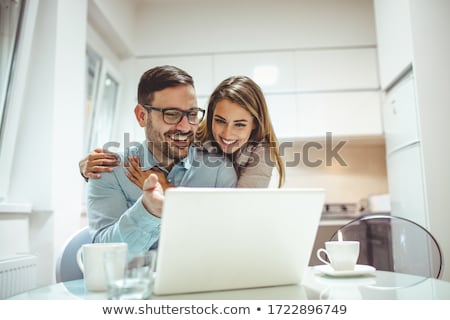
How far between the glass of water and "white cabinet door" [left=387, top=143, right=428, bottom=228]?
5.70 feet

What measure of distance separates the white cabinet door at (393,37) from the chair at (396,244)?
97cm

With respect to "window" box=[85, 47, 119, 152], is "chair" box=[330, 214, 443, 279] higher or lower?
lower

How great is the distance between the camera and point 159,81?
1.31 meters

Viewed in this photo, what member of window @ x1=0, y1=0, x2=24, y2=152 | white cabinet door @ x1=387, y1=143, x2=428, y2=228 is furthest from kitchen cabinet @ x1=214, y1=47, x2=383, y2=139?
window @ x1=0, y1=0, x2=24, y2=152

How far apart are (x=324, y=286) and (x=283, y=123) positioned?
86.2 inches

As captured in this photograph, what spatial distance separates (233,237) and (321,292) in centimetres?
19

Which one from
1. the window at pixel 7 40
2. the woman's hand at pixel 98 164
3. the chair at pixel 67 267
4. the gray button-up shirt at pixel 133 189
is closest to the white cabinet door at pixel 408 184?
the gray button-up shirt at pixel 133 189

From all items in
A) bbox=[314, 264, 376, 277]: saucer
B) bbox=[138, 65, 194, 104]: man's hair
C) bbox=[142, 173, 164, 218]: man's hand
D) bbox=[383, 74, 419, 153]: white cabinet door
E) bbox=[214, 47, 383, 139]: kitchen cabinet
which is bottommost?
bbox=[314, 264, 376, 277]: saucer

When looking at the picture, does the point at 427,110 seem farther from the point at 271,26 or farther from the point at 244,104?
the point at 271,26

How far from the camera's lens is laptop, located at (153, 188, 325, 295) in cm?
61

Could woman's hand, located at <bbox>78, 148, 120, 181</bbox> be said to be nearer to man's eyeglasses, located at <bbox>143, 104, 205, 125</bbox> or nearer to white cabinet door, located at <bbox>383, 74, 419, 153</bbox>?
man's eyeglasses, located at <bbox>143, 104, 205, 125</bbox>

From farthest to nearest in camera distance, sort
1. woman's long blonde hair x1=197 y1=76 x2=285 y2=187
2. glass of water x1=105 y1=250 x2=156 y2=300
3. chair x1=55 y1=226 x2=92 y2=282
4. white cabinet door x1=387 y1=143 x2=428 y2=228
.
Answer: white cabinet door x1=387 y1=143 x2=428 y2=228 < woman's long blonde hair x1=197 y1=76 x2=285 y2=187 < chair x1=55 y1=226 x2=92 y2=282 < glass of water x1=105 y1=250 x2=156 y2=300

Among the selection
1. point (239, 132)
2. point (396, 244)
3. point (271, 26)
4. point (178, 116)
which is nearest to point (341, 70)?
point (271, 26)

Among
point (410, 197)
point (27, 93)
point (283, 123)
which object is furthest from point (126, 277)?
point (283, 123)
